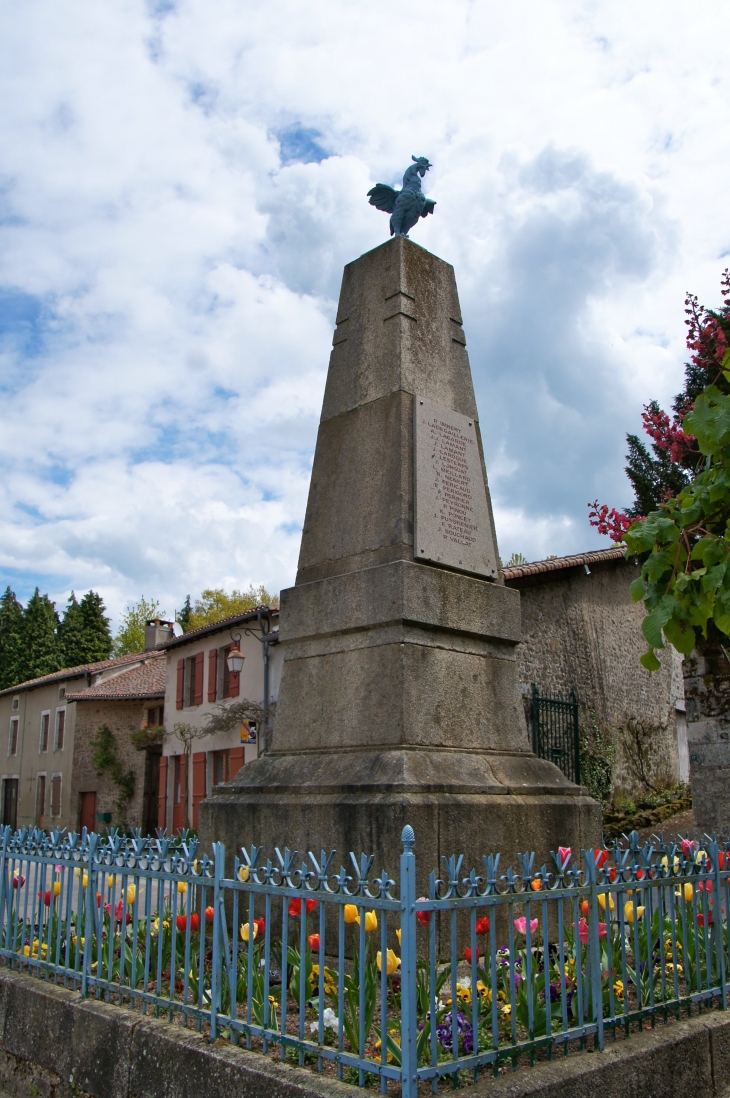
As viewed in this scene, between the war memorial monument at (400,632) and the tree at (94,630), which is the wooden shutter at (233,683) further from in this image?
the tree at (94,630)

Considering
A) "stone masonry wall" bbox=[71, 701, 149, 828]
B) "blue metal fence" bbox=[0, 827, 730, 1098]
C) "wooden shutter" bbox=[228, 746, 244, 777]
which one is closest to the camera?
"blue metal fence" bbox=[0, 827, 730, 1098]

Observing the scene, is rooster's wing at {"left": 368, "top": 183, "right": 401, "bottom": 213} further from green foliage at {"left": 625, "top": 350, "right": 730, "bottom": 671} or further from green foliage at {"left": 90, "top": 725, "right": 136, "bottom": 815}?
green foliage at {"left": 90, "top": 725, "right": 136, "bottom": 815}

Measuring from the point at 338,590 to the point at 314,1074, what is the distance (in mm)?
2636

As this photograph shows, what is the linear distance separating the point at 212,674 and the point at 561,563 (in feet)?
33.4

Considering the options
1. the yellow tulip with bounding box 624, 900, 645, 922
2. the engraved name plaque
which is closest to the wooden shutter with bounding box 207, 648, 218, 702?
the engraved name plaque

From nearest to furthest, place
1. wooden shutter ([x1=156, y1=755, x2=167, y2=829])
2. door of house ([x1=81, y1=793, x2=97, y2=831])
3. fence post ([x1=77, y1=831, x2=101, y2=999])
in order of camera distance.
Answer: fence post ([x1=77, y1=831, x2=101, y2=999]) < wooden shutter ([x1=156, y1=755, x2=167, y2=829]) < door of house ([x1=81, y1=793, x2=97, y2=831])

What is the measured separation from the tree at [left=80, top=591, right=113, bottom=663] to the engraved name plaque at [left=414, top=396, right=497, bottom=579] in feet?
139

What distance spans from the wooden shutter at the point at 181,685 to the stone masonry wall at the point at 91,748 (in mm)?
4115

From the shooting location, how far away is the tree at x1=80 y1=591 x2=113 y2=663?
1793 inches

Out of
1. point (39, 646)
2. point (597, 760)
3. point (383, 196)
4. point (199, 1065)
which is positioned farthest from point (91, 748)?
point (199, 1065)

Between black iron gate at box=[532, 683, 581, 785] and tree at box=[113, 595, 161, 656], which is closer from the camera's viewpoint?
black iron gate at box=[532, 683, 581, 785]

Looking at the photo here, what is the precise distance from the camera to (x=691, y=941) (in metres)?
4.13

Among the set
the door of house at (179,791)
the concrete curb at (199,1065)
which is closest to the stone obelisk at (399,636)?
the concrete curb at (199,1065)

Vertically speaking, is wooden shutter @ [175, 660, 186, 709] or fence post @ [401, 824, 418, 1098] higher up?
wooden shutter @ [175, 660, 186, 709]
